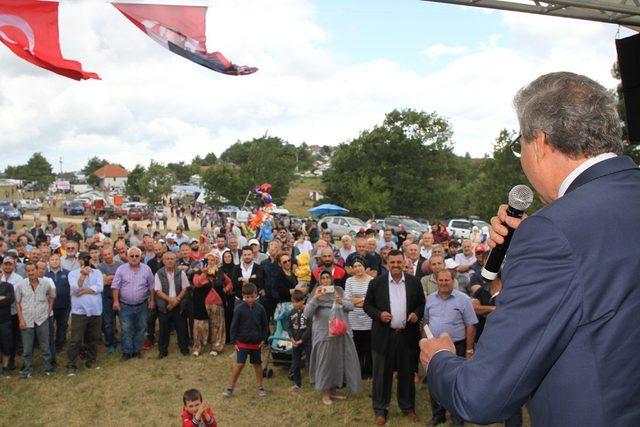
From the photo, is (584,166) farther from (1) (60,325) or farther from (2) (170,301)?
(1) (60,325)

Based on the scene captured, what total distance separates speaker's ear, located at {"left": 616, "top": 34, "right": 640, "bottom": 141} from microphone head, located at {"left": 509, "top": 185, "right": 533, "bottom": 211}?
3770mm

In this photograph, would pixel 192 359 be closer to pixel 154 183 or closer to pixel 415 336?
pixel 415 336

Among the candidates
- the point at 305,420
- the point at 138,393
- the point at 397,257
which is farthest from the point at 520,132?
the point at 138,393

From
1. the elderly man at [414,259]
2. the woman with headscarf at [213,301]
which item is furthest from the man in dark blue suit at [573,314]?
the woman with headscarf at [213,301]

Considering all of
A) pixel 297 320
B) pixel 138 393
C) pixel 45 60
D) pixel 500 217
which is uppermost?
pixel 45 60

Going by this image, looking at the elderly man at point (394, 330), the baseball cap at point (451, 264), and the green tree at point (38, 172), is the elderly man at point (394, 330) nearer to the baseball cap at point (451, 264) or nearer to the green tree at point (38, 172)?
the baseball cap at point (451, 264)

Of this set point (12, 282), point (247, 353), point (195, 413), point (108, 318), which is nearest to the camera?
point (195, 413)

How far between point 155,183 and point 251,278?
47981mm

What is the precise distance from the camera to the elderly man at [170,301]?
945 cm

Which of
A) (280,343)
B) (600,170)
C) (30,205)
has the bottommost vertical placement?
(280,343)

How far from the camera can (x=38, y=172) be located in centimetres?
8806

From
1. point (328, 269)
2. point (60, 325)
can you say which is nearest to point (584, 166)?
point (328, 269)

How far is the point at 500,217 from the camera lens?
1.78 meters

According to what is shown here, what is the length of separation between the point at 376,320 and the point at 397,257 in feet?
2.80
